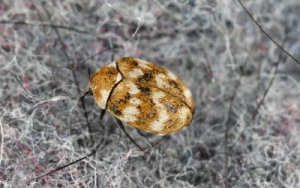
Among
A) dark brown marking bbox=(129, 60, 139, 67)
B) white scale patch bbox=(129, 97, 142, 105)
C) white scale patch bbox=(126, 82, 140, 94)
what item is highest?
dark brown marking bbox=(129, 60, 139, 67)

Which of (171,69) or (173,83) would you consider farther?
(171,69)

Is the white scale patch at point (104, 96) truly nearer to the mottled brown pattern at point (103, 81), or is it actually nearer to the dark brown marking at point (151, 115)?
the mottled brown pattern at point (103, 81)

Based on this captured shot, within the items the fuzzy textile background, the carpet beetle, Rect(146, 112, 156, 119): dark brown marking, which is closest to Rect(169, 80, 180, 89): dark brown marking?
the carpet beetle

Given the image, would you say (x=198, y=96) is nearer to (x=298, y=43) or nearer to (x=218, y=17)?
(x=218, y=17)

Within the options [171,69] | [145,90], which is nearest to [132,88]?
[145,90]

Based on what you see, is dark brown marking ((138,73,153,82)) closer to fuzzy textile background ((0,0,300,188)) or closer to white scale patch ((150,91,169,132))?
white scale patch ((150,91,169,132))

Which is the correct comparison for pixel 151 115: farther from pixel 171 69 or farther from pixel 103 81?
pixel 171 69

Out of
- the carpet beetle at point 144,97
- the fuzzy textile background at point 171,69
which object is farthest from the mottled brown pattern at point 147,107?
the fuzzy textile background at point 171,69
